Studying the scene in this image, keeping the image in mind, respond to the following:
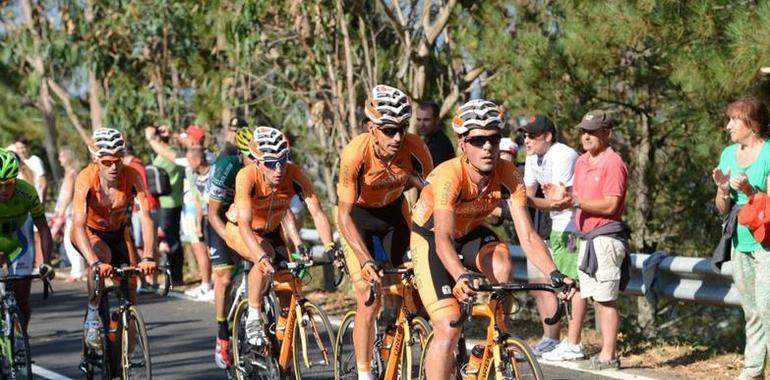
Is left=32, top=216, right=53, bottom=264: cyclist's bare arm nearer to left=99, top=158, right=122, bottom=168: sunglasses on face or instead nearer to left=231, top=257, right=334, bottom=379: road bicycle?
left=99, top=158, right=122, bottom=168: sunglasses on face

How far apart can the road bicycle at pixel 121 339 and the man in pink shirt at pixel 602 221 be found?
10.1ft

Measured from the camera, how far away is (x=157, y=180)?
16984 millimetres

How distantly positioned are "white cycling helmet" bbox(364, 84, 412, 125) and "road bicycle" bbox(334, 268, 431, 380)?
93 cm

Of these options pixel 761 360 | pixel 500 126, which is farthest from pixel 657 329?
pixel 500 126

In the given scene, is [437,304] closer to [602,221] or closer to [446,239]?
[446,239]

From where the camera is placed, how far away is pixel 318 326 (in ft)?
30.5

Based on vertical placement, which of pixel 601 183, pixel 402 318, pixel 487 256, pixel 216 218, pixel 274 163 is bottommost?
pixel 402 318

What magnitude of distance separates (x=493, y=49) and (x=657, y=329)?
10.5 feet

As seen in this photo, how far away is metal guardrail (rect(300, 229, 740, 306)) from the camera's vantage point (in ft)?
34.0

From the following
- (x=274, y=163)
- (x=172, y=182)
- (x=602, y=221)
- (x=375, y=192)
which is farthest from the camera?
(x=172, y=182)

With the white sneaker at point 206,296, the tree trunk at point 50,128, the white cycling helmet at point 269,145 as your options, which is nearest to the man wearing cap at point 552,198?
the white cycling helmet at point 269,145

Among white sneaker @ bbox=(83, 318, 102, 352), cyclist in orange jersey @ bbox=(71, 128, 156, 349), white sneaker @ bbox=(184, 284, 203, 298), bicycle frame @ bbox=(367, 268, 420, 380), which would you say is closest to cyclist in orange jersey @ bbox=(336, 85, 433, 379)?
bicycle frame @ bbox=(367, 268, 420, 380)

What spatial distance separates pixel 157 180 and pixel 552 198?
24.0ft

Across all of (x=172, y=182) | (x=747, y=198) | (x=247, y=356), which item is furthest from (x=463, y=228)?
(x=172, y=182)
